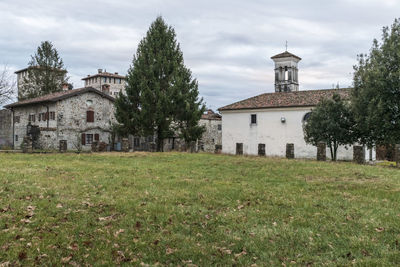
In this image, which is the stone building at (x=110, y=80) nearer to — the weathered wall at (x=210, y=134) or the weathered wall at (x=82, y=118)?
the weathered wall at (x=210, y=134)

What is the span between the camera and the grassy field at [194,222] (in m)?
4.74

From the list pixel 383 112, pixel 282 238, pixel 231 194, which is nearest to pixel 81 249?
pixel 282 238

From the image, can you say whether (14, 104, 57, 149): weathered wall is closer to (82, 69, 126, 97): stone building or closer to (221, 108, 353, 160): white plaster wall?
(221, 108, 353, 160): white plaster wall

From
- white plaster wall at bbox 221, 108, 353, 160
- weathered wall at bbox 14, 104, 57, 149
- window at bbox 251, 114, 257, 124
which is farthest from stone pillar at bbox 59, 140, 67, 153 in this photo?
window at bbox 251, 114, 257, 124

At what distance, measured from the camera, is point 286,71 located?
1751 inches

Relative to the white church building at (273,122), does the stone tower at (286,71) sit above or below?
above

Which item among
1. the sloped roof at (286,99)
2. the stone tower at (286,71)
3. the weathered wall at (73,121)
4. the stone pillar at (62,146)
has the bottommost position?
the stone pillar at (62,146)

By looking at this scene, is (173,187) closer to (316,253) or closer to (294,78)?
(316,253)

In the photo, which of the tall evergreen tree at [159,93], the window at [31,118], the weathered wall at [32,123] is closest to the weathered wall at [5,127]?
the weathered wall at [32,123]

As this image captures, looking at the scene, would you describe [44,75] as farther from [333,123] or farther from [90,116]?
[333,123]

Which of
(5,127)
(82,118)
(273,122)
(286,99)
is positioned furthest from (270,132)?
(5,127)

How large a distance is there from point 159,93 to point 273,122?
1229cm

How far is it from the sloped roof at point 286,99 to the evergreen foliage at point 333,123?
685 cm

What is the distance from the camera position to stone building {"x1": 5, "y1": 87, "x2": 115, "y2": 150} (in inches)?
1270
